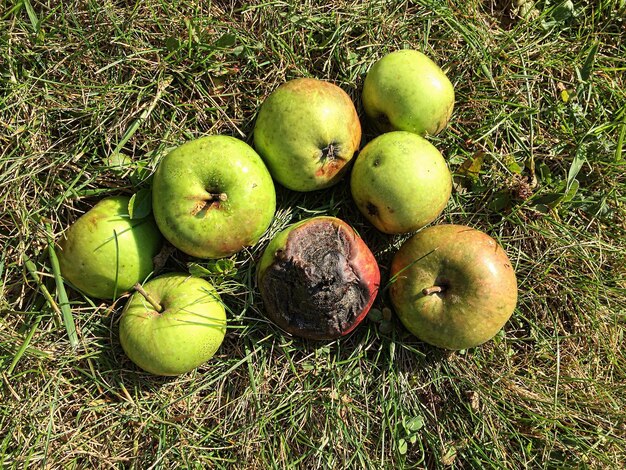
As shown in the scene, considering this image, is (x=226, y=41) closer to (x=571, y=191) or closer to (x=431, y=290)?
(x=431, y=290)

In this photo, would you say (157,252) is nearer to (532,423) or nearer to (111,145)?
(111,145)

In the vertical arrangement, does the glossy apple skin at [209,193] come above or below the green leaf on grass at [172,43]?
below

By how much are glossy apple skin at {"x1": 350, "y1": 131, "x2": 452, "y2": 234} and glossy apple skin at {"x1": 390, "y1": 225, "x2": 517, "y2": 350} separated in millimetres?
189

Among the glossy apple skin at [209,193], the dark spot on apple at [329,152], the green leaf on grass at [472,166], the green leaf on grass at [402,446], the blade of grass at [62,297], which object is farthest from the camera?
the green leaf on grass at [472,166]

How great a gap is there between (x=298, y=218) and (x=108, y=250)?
3.75ft

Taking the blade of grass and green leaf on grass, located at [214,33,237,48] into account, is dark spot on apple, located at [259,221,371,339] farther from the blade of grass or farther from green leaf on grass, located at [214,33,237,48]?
green leaf on grass, located at [214,33,237,48]

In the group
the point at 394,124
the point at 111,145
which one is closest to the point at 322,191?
the point at 394,124

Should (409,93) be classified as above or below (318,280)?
above

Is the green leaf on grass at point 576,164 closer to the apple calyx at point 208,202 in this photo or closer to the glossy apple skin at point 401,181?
the glossy apple skin at point 401,181

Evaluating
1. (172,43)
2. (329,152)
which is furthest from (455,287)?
(172,43)

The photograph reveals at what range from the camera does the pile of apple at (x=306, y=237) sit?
8.86ft

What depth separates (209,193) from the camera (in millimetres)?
2707

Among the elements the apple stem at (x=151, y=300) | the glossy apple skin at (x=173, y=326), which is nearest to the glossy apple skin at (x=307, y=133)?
the glossy apple skin at (x=173, y=326)

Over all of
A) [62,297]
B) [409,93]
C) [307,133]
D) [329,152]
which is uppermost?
[409,93]
